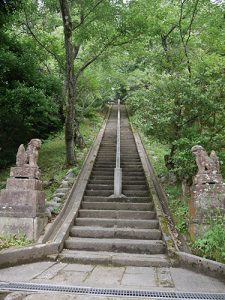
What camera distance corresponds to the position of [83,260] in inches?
250

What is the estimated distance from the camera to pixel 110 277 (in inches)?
214

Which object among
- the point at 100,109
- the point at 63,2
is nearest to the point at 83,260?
the point at 63,2

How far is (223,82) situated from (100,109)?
22.5 metres

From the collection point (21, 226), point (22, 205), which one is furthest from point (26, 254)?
point (22, 205)

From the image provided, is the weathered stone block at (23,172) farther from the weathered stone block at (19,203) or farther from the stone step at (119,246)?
the stone step at (119,246)

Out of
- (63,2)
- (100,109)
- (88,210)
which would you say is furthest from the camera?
(100,109)

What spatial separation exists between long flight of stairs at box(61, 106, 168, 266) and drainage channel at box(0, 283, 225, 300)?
163cm

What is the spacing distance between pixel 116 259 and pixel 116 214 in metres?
2.13

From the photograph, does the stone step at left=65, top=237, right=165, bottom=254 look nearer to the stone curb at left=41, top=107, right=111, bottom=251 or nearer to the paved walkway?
the stone curb at left=41, top=107, right=111, bottom=251

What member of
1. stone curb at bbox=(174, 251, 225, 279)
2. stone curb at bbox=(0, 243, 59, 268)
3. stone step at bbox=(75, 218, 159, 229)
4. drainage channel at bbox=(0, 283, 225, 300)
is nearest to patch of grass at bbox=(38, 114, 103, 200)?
stone step at bbox=(75, 218, 159, 229)

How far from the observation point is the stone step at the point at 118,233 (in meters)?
7.45

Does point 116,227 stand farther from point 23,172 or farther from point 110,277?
point 23,172

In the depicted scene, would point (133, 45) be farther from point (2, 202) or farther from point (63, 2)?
point (2, 202)

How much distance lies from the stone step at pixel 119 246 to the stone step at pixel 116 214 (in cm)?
118
